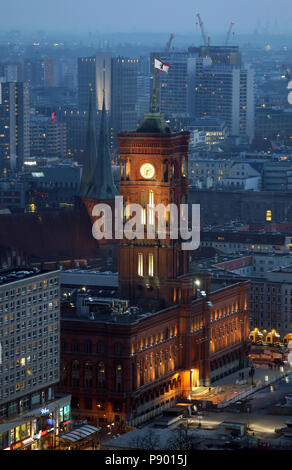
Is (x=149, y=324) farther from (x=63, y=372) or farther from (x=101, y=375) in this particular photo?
(x=63, y=372)

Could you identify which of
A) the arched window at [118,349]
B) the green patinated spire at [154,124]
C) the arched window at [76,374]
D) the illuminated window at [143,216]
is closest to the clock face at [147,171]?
the illuminated window at [143,216]

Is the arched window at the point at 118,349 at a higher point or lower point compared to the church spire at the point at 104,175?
lower

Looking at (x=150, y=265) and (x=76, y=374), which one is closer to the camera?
(x=76, y=374)

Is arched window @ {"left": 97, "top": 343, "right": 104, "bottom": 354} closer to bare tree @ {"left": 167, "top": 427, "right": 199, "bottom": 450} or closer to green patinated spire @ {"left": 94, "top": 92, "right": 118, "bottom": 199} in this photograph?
bare tree @ {"left": 167, "top": 427, "right": 199, "bottom": 450}

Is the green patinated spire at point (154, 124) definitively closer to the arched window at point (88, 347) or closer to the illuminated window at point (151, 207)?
the illuminated window at point (151, 207)

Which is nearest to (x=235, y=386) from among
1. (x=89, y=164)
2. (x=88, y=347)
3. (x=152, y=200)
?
(x=152, y=200)
